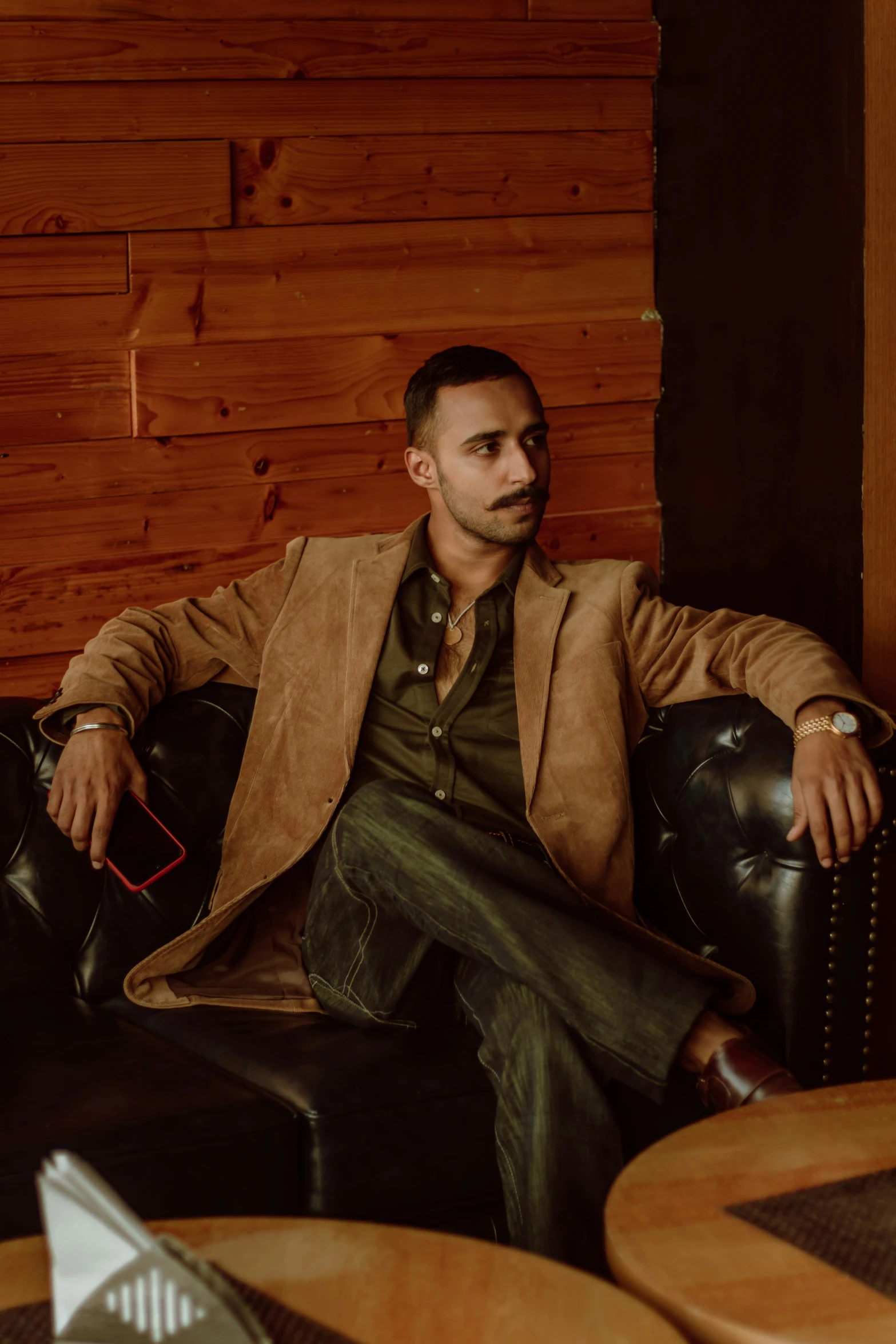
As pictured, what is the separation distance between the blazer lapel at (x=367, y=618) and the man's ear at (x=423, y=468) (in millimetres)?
80

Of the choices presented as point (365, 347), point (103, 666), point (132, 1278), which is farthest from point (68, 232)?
point (132, 1278)

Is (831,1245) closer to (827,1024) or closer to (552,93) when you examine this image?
(827,1024)

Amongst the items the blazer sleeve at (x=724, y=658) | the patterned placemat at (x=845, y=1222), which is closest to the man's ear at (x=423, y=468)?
the blazer sleeve at (x=724, y=658)

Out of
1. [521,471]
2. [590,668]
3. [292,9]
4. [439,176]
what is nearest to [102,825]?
[590,668]

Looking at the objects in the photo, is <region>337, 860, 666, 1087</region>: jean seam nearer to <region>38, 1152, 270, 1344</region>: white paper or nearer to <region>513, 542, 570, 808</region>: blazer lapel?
<region>513, 542, 570, 808</region>: blazer lapel

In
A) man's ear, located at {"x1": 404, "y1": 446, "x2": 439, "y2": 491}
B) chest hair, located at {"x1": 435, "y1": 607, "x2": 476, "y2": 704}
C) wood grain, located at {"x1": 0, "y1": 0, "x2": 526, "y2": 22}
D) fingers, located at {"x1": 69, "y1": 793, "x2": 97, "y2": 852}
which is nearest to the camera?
fingers, located at {"x1": 69, "y1": 793, "x2": 97, "y2": 852}

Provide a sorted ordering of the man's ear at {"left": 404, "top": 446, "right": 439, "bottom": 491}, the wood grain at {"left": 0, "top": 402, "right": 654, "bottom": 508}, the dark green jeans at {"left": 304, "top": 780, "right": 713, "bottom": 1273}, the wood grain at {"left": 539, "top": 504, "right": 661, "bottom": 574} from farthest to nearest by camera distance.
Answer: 1. the wood grain at {"left": 539, "top": 504, "right": 661, "bottom": 574}
2. the wood grain at {"left": 0, "top": 402, "right": 654, "bottom": 508}
3. the man's ear at {"left": 404, "top": 446, "right": 439, "bottom": 491}
4. the dark green jeans at {"left": 304, "top": 780, "right": 713, "bottom": 1273}

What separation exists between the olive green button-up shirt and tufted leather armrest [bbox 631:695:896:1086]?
303 mm

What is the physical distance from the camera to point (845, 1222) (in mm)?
1224

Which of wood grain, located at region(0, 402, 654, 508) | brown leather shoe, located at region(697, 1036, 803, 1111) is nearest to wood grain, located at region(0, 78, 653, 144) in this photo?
wood grain, located at region(0, 402, 654, 508)

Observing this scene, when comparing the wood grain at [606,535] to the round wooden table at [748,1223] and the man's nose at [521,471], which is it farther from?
the round wooden table at [748,1223]

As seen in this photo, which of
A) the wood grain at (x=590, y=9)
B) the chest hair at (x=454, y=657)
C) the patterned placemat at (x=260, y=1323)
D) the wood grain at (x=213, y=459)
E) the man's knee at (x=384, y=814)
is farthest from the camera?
the wood grain at (x=590, y=9)

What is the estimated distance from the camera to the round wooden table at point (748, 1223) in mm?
1094

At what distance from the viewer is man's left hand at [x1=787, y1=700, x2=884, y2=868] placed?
194 cm
